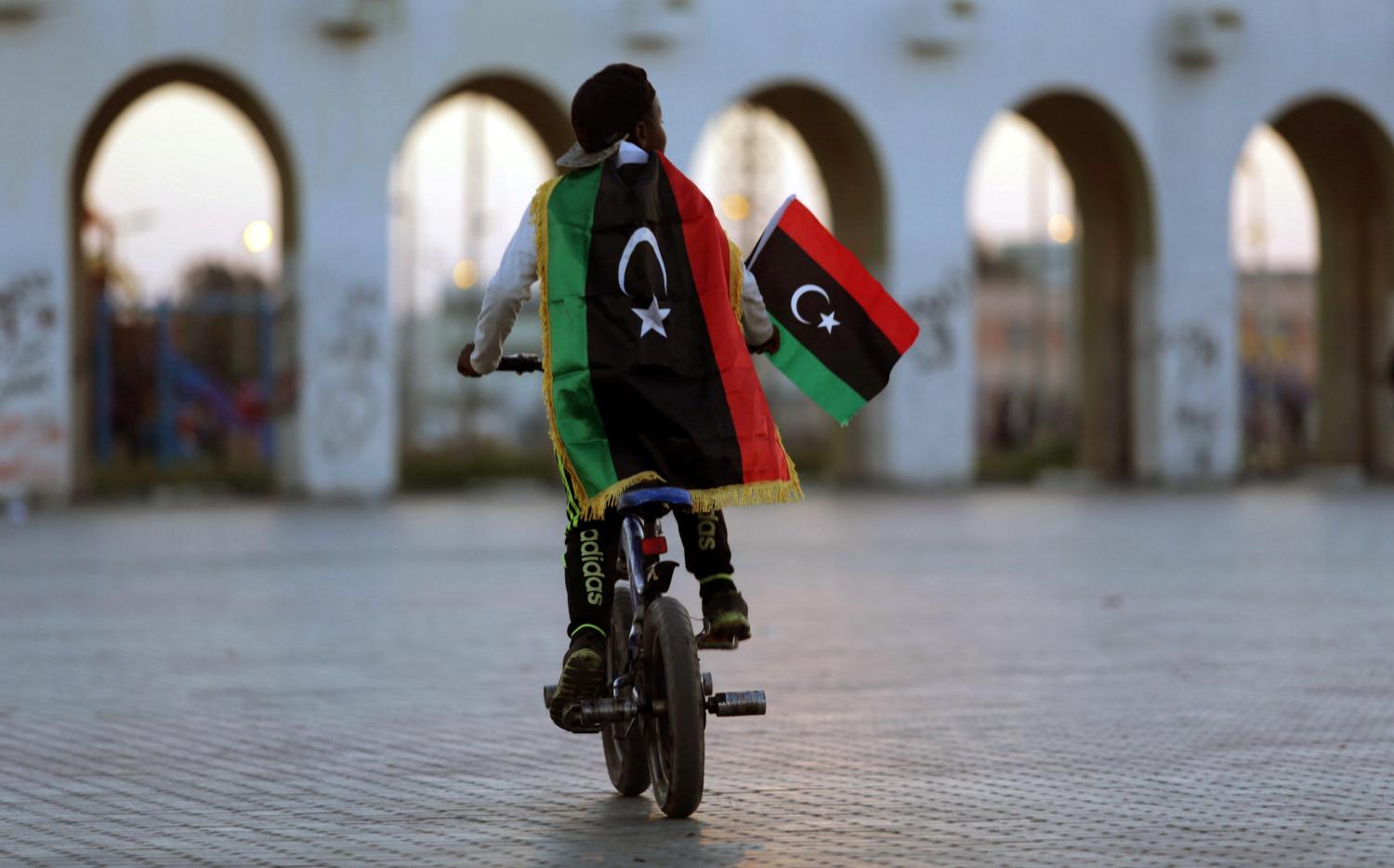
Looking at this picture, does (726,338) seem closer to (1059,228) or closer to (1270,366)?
(1270,366)

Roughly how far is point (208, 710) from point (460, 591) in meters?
5.75

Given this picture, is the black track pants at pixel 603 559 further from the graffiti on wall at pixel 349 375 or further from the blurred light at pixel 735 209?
the blurred light at pixel 735 209

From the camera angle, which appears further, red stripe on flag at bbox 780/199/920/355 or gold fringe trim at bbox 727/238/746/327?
red stripe on flag at bbox 780/199/920/355

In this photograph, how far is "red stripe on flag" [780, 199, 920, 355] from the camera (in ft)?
22.5

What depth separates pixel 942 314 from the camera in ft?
102

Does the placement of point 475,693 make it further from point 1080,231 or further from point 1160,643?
point 1080,231

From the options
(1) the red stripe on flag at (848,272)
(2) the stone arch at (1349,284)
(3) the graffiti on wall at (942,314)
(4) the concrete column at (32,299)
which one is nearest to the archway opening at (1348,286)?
(2) the stone arch at (1349,284)

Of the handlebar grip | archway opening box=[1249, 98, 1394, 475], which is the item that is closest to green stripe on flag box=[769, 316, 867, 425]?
the handlebar grip

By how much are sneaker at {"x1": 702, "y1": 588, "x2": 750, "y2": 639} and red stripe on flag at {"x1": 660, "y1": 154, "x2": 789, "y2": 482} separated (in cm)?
34

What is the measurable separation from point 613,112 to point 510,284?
1.83 feet

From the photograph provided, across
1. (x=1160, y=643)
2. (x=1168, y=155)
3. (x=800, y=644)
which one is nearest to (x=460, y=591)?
(x=800, y=644)

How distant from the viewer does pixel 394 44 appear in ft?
92.6

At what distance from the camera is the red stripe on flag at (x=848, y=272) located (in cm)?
685

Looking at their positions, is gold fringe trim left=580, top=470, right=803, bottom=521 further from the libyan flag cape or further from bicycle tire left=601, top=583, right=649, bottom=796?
bicycle tire left=601, top=583, right=649, bottom=796
